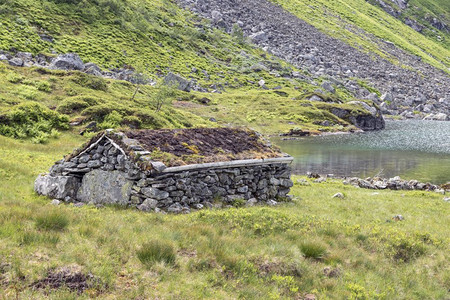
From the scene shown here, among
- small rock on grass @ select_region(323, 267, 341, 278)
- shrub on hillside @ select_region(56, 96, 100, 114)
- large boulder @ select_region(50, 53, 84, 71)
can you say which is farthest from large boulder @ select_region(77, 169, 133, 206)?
large boulder @ select_region(50, 53, 84, 71)

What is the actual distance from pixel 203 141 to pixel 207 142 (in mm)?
221

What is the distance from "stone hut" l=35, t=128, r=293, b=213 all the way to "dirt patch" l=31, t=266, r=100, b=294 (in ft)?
19.7

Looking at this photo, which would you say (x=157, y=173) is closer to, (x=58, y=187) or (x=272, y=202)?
(x=58, y=187)

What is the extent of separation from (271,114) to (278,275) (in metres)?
78.3

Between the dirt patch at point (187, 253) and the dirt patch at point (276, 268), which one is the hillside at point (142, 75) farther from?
the dirt patch at point (276, 268)

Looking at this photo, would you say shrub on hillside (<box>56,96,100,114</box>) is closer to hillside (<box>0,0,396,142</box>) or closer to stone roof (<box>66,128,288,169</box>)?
hillside (<box>0,0,396,142</box>)

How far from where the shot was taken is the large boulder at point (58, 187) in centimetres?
1361

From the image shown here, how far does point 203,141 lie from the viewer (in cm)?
1686

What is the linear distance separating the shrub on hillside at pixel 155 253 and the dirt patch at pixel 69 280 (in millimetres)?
1196

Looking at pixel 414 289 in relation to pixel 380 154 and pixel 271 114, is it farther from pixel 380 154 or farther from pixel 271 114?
pixel 271 114

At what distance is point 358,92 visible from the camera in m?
136

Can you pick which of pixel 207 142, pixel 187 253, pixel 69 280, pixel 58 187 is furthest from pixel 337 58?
pixel 69 280

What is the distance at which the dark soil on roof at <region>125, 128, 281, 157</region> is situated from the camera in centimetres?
1470

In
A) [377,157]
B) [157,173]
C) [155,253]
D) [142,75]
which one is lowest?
[142,75]
